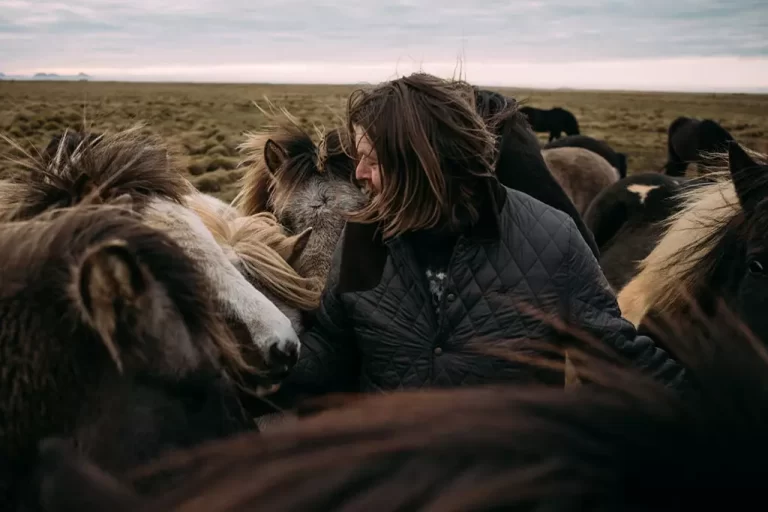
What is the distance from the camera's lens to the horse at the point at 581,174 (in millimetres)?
7832

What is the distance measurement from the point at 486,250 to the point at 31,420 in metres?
1.31

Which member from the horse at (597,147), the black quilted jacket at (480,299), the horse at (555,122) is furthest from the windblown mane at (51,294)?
the horse at (555,122)

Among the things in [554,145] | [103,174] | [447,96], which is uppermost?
[447,96]

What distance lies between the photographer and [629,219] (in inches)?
190

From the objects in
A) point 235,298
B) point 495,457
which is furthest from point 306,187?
point 495,457

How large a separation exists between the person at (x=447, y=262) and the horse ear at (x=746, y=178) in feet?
1.90

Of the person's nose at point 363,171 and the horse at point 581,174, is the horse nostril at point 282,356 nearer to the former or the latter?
the person's nose at point 363,171

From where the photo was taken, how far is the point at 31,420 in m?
1.08

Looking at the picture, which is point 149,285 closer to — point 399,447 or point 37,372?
point 37,372

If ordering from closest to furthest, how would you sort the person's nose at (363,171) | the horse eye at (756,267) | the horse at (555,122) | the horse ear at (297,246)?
the horse eye at (756,267) → the person's nose at (363,171) → the horse ear at (297,246) → the horse at (555,122)

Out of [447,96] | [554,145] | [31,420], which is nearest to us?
[31,420]

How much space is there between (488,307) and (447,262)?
20 centimetres

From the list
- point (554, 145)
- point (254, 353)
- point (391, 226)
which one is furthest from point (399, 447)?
point (554, 145)

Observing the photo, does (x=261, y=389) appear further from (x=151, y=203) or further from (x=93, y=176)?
(x=93, y=176)
